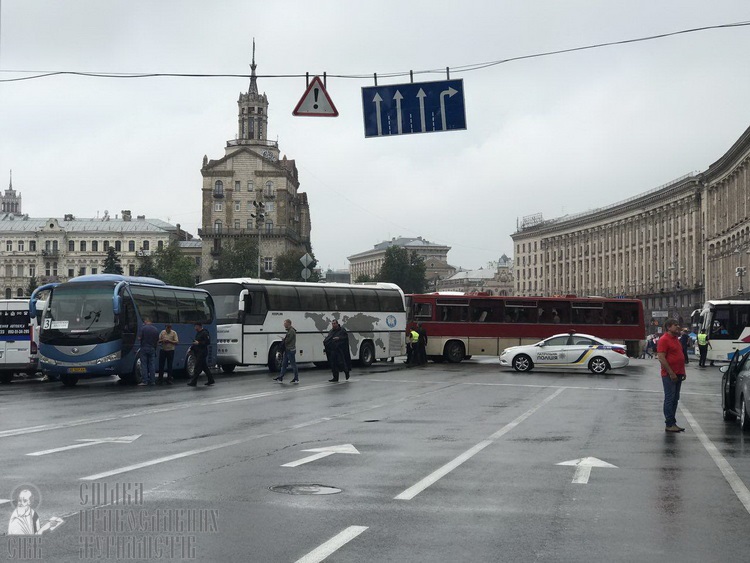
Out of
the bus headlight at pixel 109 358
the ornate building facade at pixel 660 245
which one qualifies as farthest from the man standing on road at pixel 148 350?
the ornate building facade at pixel 660 245

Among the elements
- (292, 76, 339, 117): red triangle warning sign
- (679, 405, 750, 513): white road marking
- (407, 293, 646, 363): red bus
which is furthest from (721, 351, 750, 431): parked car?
(407, 293, 646, 363): red bus

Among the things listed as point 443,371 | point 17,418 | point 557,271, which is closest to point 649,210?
point 557,271

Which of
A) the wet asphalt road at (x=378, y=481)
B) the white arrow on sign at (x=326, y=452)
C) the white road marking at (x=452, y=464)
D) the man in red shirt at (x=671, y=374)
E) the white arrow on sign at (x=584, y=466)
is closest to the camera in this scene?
the wet asphalt road at (x=378, y=481)

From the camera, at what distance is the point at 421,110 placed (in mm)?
21656

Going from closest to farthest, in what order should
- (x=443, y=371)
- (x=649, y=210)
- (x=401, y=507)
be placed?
(x=401, y=507) → (x=443, y=371) → (x=649, y=210)

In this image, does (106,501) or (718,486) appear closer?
(106,501)

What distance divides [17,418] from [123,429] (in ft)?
10.5

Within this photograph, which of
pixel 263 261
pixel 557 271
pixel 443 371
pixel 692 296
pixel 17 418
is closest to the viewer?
pixel 17 418

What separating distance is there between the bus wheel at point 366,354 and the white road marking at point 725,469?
24826 millimetres

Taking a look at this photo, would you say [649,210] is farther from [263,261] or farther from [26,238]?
[26,238]

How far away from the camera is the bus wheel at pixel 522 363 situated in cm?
3988

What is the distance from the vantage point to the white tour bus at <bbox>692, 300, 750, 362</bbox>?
4947 cm

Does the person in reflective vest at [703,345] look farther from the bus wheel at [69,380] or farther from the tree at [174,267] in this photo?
the tree at [174,267]

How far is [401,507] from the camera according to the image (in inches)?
363
